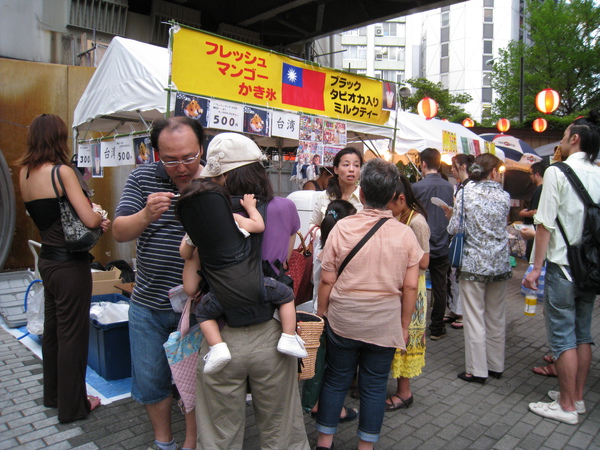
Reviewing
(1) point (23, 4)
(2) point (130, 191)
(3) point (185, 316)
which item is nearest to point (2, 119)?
(1) point (23, 4)

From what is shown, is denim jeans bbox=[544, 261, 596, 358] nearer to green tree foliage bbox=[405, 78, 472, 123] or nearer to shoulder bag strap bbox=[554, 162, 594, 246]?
shoulder bag strap bbox=[554, 162, 594, 246]

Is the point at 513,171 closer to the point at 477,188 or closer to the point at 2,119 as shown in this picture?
the point at 477,188

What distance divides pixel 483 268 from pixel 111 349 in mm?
3309

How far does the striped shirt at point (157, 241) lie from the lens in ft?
7.66

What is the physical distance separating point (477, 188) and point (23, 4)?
7420mm

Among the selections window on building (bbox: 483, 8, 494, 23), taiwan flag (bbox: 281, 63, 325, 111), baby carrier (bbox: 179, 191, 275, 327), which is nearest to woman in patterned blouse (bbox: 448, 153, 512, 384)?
taiwan flag (bbox: 281, 63, 325, 111)

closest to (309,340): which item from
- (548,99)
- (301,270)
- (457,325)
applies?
(301,270)

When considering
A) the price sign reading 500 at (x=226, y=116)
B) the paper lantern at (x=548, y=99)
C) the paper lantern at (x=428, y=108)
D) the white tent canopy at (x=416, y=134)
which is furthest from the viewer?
the paper lantern at (x=548, y=99)

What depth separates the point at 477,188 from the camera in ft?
12.9

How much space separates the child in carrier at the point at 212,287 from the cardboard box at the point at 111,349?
6.55 ft

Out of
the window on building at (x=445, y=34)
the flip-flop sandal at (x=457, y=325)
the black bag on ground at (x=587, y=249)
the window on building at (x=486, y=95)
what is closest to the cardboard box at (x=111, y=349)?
the black bag on ground at (x=587, y=249)

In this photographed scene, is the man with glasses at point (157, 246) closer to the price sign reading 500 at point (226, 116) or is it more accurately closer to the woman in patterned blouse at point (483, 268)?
the price sign reading 500 at point (226, 116)

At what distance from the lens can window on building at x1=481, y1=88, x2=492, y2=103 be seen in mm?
49656

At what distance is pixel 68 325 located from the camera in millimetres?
2982
